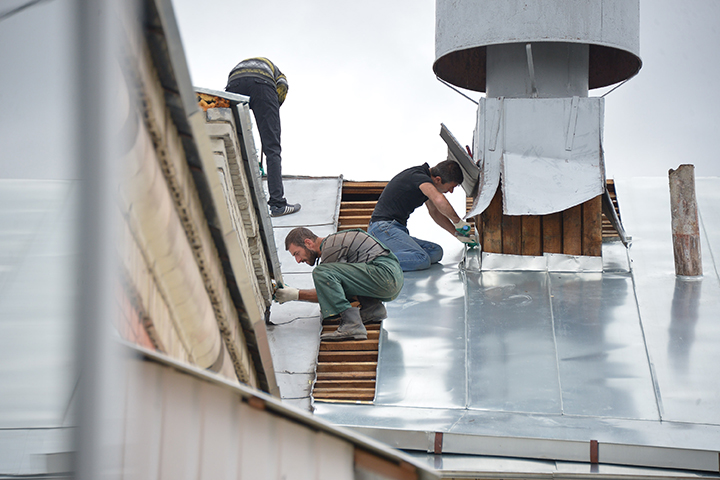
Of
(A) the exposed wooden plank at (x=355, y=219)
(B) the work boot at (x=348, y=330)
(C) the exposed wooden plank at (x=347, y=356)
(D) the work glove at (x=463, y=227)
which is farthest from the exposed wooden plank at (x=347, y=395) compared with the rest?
(A) the exposed wooden plank at (x=355, y=219)

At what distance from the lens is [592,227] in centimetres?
534

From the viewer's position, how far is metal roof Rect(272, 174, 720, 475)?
10.9ft

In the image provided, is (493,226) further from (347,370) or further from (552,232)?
(347,370)

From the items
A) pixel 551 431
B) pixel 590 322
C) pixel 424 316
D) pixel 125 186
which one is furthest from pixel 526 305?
pixel 125 186

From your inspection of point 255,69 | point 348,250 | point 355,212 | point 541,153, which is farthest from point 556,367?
point 255,69

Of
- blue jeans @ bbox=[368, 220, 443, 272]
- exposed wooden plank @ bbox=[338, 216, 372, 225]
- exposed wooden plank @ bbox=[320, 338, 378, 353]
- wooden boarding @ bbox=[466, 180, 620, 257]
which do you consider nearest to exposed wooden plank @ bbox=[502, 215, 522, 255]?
wooden boarding @ bbox=[466, 180, 620, 257]

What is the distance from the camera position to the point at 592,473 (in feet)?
10.2

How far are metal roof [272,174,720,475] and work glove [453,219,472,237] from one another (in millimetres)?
356

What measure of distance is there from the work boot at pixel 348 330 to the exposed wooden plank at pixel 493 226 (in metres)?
1.64

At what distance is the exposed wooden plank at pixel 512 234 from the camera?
548 centimetres

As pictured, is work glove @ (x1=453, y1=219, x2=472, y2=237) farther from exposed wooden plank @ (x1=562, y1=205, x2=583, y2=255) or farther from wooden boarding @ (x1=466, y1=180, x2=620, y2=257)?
exposed wooden plank @ (x1=562, y1=205, x2=583, y2=255)

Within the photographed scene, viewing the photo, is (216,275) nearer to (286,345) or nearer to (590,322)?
(286,345)

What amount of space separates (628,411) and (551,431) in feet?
1.84

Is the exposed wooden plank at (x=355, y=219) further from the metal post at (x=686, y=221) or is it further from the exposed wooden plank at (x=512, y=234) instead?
the metal post at (x=686, y=221)
